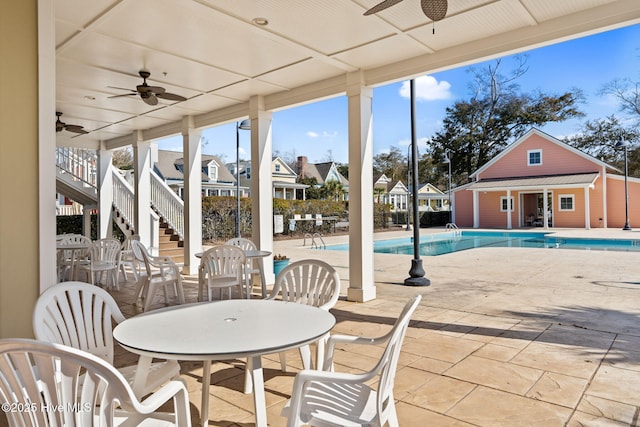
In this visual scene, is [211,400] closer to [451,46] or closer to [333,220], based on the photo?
[451,46]

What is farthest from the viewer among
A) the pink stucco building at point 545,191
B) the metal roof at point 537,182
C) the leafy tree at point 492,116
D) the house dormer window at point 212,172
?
the leafy tree at point 492,116

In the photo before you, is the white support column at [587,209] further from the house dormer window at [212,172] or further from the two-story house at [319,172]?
the house dormer window at [212,172]

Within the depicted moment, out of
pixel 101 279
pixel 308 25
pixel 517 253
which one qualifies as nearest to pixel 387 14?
pixel 308 25

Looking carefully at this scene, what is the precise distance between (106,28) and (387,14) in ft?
9.31

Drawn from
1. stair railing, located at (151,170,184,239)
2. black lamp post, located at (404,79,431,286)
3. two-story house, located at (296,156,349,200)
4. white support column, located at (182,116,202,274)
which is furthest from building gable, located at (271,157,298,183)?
black lamp post, located at (404,79,431,286)

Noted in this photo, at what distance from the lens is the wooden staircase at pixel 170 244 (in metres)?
9.84

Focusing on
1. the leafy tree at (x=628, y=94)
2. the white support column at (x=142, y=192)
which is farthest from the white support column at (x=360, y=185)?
the leafy tree at (x=628, y=94)

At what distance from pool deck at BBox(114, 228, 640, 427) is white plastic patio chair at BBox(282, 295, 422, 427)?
28.8 inches

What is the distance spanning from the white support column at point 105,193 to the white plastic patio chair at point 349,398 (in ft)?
34.7

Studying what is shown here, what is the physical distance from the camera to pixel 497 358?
134 inches

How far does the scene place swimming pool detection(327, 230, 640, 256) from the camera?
41.6 feet

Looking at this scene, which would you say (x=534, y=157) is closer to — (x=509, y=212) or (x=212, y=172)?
(x=509, y=212)

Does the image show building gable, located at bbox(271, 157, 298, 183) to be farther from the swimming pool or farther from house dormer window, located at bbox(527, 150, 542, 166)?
house dormer window, located at bbox(527, 150, 542, 166)

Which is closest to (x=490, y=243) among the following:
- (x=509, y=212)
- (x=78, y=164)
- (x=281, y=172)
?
(x=509, y=212)
